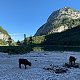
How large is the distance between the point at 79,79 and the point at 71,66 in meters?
13.7

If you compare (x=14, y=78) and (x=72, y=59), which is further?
(x=72, y=59)

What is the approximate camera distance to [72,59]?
49594 millimetres

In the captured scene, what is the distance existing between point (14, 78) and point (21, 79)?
1.03 metres

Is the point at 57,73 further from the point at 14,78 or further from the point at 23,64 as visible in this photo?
the point at 23,64

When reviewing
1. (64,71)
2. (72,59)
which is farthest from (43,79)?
(72,59)

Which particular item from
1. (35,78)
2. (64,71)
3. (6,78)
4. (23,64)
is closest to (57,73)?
(64,71)

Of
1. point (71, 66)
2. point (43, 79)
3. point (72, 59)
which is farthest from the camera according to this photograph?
point (72, 59)

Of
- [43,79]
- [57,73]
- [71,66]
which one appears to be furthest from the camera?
[71,66]

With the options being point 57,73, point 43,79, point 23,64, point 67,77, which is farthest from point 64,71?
point 23,64

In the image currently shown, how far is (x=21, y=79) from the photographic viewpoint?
100ft

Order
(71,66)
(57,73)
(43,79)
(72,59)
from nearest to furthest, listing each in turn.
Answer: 1. (43,79)
2. (57,73)
3. (71,66)
4. (72,59)

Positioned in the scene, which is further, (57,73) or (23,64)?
(23,64)

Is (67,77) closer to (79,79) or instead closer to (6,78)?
(79,79)

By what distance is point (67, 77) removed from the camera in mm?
32250
